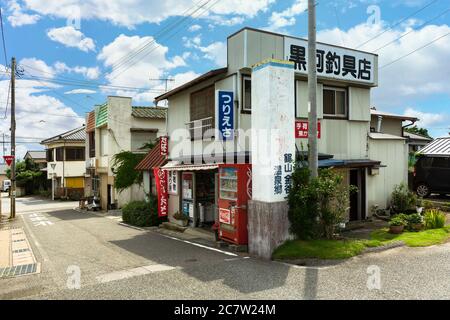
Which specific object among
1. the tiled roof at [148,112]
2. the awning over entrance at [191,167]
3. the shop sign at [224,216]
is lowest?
the shop sign at [224,216]

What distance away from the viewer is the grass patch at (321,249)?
8875 mm

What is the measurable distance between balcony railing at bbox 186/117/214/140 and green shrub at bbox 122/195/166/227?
16.0 ft

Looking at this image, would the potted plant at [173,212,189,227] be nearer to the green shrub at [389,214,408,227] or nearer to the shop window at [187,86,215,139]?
the shop window at [187,86,215,139]

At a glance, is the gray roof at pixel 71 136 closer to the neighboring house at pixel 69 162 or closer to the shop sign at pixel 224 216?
the neighboring house at pixel 69 162

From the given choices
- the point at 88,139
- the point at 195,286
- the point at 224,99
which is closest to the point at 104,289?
the point at 195,286

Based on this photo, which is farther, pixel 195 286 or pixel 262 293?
pixel 195 286

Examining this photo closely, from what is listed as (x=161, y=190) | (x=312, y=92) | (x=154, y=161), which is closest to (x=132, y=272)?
(x=312, y=92)

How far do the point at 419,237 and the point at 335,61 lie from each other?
6.99 m

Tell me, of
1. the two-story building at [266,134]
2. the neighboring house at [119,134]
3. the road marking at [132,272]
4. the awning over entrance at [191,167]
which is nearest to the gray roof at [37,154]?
the neighboring house at [119,134]

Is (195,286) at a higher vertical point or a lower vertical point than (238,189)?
lower

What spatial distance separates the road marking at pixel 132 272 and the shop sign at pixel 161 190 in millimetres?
7899
